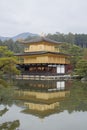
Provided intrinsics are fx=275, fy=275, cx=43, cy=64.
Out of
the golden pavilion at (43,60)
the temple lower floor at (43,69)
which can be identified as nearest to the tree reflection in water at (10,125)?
the golden pavilion at (43,60)

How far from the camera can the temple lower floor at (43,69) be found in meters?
41.7

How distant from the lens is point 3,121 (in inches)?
409

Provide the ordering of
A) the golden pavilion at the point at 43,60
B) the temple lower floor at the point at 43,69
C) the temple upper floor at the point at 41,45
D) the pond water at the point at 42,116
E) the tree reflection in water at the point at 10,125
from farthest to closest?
the temple upper floor at the point at 41,45 → the temple lower floor at the point at 43,69 → the golden pavilion at the point at 43,60 → the pond water at the point at 42,116 → the tree reflection in water at the point at 10,125

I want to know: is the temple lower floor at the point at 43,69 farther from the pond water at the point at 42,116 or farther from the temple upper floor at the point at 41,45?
the pond water at the point at 42,116

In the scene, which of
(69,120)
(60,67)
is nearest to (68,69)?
(60,67)

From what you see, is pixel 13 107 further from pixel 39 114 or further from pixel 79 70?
pixel 79 70

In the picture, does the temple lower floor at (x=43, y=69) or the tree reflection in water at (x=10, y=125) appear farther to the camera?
the temple lower floor at (x=43, y=69)

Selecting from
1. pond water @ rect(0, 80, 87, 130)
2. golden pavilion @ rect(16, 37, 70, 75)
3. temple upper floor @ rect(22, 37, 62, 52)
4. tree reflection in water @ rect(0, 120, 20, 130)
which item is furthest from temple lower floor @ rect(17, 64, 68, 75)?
tree reflection in water @ rect(0, 120, 20, 130)

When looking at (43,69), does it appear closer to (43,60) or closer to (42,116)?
Answer: (43,60)

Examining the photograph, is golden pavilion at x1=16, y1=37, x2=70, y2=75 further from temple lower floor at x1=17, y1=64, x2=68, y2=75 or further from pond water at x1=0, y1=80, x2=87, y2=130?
pond water at x1=0, y1=80, x2=87, y2=130

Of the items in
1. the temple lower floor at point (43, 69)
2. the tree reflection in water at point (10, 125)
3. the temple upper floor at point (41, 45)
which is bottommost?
the temple lower floor at point (43, 69)

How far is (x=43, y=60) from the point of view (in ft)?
137

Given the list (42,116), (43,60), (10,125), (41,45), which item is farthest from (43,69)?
(10,125)

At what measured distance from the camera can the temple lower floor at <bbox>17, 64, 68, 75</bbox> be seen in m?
41.7
